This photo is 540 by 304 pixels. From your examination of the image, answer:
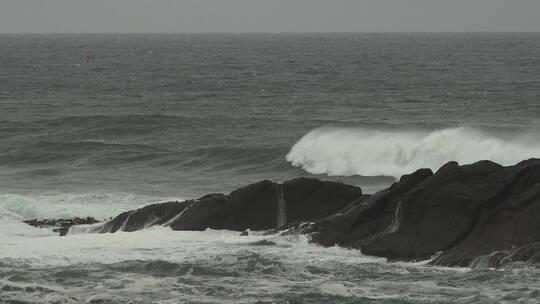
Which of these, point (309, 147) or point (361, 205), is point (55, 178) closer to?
point (309, 147)

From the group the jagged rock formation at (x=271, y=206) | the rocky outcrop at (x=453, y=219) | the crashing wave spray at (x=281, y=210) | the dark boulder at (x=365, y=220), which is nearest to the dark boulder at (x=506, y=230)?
the rocky outcrop at (x=453, y=219)

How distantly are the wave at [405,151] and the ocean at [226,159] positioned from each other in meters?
0.09

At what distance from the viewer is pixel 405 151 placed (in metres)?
43.2

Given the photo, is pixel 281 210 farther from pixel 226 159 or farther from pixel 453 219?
pixel 226 159

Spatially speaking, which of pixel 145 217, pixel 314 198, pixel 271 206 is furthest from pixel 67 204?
pixel 314 198

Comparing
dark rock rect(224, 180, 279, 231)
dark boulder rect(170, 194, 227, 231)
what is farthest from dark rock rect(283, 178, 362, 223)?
dark boulder rect(170, 194, 227, 231)

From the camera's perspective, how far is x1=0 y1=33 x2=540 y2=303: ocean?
21703mm

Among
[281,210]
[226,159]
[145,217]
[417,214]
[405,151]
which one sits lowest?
[226,159]

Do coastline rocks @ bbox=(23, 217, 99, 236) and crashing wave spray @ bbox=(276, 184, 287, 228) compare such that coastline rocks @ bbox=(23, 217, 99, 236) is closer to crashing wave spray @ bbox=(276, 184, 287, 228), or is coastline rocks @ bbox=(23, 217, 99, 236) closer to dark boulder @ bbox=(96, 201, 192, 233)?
dark boulder @ bbox=(96, 201, 192, 233)

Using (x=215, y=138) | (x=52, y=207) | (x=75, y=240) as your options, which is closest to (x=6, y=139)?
(x=215, y=138)

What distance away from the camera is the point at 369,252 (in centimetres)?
2392

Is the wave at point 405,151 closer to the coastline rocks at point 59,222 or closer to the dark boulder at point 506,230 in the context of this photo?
the coastline rocks at point 59,222

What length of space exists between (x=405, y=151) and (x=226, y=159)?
8144 millimetres

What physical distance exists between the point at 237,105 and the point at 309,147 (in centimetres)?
2213
